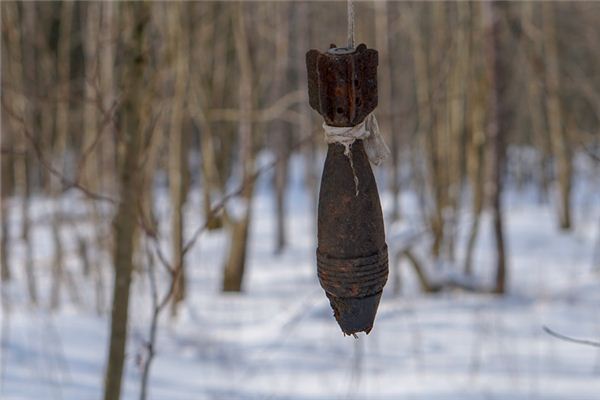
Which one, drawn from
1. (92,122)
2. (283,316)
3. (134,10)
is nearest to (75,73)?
(92,122)

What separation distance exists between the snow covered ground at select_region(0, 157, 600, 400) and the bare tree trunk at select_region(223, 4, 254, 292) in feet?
0.89

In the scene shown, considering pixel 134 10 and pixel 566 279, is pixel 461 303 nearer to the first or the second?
pixel 566 279

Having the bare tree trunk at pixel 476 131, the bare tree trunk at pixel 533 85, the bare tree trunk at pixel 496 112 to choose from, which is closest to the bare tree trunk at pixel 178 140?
the bare tree trunk at pixel 496 112

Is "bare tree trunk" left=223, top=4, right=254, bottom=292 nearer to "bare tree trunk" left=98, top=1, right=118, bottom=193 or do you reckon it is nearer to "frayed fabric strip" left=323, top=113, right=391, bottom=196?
"bare tree trunk" left=98, top=1, right=118, bottom=193

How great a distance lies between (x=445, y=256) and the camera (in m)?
8.82

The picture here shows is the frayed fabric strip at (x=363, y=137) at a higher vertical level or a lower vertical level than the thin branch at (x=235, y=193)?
higher

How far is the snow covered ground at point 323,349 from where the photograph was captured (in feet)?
12.2

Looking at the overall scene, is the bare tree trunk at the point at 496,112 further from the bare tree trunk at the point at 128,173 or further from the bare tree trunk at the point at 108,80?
the bare tree trunk at the point at 128,173

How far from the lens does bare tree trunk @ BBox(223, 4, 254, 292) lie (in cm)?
761

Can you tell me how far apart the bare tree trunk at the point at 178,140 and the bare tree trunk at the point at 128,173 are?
348 centimetres

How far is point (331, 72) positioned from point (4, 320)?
476cm

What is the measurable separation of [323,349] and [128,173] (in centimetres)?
294

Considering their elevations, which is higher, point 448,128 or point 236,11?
point 236,11

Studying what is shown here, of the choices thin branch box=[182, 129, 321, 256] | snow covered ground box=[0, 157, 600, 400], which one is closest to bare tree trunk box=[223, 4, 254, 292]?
snow covered ground box=[0, 157, 600, 400]
